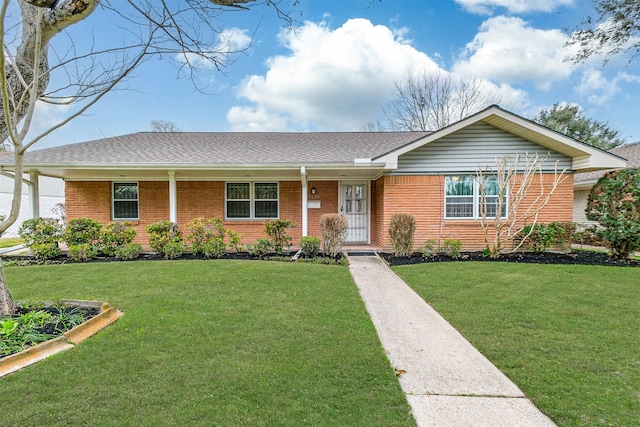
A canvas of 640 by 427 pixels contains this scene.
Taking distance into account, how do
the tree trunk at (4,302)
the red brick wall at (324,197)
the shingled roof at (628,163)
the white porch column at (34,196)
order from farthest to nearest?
the shingled roof at (628,163) < the red brick wall at (324,197) < the white porch column at (34,196) < the tree trunk at (4,302)

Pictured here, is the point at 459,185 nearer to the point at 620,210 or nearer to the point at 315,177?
the point at 620,210

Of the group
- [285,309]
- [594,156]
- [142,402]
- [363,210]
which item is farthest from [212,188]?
[594,156]

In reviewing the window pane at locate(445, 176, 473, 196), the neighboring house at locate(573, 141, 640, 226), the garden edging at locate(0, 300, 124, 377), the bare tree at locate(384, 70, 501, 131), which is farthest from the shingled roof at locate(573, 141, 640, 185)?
the garden edging at locate(0, 300, 124, 377)

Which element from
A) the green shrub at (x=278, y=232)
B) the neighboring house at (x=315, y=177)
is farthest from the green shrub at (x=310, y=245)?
the neighboring house at (x=315, y=177)

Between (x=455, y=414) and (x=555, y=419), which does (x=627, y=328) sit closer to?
(x=555, y=419)

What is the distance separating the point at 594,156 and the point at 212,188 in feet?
38.7

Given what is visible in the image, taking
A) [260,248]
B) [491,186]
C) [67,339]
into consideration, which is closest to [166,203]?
[260,248]

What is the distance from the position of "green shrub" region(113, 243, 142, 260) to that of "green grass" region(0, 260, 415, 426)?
3.08 meters

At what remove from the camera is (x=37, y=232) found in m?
8.65

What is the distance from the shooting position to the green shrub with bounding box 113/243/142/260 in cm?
863

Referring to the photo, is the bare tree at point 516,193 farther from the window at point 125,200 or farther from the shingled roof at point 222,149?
the window at point 125,200

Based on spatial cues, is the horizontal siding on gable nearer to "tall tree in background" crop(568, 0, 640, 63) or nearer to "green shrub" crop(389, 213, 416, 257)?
"green shrub" crop(389, 213, 416, 257)

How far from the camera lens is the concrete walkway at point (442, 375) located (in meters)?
2.39

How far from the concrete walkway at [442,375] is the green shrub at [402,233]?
13.2ft
